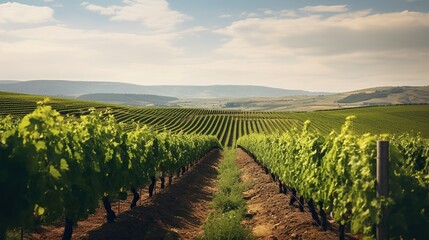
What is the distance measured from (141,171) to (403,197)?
1012cm

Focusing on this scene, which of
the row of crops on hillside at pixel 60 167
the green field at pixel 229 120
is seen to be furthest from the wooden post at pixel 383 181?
the green field at pixel 229 120

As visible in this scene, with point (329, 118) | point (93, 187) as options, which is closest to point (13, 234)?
point (93, 187)

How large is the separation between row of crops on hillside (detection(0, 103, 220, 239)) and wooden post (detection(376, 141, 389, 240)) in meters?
5.81

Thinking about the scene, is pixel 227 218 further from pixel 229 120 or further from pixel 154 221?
pixel 229 120

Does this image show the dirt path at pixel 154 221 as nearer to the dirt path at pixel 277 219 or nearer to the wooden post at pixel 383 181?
the dirt path at pixel 277 219

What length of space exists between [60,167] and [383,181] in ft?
20.9

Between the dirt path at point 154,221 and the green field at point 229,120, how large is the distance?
49461 mm

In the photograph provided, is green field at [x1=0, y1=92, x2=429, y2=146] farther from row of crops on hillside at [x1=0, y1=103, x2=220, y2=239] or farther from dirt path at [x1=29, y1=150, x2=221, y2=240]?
row of crops on hillside at [x1=0, y1=103, x2=220, y2=239]

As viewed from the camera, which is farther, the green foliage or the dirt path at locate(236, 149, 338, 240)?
the dirt path at locate(236, 149, 338, 240)

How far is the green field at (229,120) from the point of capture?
7138cm

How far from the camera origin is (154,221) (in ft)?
41.2

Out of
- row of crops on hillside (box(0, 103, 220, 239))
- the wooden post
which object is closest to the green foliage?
row of crops on hillside (box(0, 103, 220, 239))

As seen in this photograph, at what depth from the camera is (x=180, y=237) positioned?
11516 millimetres

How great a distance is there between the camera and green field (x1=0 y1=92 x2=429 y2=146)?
7138cm
